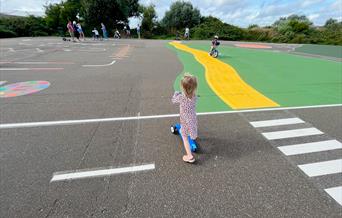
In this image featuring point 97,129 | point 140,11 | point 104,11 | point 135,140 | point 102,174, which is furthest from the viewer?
point 140,11

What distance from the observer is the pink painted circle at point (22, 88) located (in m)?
6.09

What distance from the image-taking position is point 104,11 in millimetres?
33562

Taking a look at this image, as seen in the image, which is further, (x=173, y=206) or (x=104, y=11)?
(x=104, y=11)

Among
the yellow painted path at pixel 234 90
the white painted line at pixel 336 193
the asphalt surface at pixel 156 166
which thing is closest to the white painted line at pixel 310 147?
the asphalt surface at pixel 156 166

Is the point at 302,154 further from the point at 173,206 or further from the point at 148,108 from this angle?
the point at 148,108

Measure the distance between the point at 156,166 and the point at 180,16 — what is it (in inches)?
1571

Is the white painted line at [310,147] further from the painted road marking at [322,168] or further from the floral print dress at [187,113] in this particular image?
the floral print dress at [187,113]

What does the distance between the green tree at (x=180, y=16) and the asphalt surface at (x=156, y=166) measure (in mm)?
36369

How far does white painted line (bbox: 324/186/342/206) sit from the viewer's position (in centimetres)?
256

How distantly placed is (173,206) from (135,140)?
160cm

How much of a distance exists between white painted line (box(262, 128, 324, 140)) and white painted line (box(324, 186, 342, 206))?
131cm

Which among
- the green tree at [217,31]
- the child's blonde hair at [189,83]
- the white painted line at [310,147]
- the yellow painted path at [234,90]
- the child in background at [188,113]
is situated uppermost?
the green tree at [217,31]

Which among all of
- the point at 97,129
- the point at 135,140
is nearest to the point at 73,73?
the point at 97,129

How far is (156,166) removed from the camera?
10.1 ft
